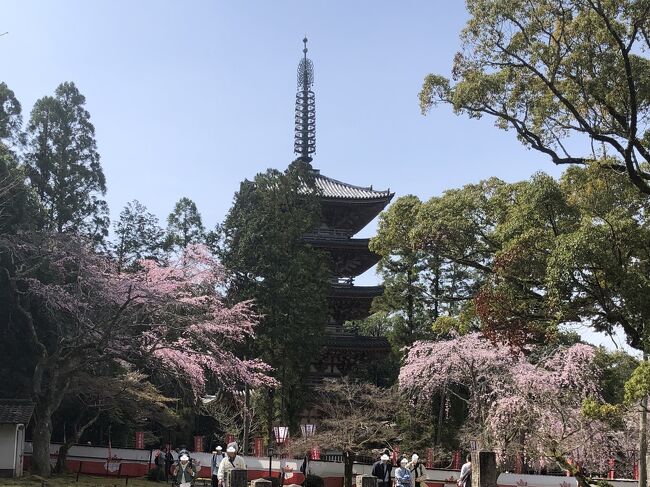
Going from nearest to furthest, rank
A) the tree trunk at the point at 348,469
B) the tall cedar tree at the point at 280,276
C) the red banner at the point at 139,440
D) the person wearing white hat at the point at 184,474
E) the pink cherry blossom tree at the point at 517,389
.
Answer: the person wearing white hat at the point at 184,474
the pink cherry blossom tree at the point at 517,389
the tree trunk at the point at 348,469
the red banner at the point at 139,440
the tall cedar tree at the point at 280,276

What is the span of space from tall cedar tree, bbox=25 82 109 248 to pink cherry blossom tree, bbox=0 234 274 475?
19.0 feet

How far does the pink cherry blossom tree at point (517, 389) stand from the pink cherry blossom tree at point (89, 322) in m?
6.41

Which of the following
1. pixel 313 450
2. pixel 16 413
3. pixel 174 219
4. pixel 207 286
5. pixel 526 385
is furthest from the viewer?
pixel 174 219

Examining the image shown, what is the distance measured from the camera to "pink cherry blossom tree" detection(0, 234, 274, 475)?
21.4 m

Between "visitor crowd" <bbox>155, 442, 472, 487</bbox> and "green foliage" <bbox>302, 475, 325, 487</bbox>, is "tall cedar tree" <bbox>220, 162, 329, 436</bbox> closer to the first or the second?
"green foliage" <bbox>302, 475, 325, 487</bbox>

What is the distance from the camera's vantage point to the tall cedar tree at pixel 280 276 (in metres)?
29.1

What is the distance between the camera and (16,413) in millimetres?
20344

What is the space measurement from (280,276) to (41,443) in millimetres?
11359

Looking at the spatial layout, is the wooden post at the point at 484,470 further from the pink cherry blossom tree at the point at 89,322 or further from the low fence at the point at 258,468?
the low fence at the point at 258,468

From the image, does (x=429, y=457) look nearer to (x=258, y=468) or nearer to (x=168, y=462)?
(x=258, y=468)

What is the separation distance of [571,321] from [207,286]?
17.5 metres

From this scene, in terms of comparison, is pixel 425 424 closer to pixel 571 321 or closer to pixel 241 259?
pixel 241 259

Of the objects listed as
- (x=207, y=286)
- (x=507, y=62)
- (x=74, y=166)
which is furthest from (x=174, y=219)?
(x=507, y=62)

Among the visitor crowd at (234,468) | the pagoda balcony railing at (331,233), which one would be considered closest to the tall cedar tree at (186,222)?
the pagoda balcony railing at (331,233)
